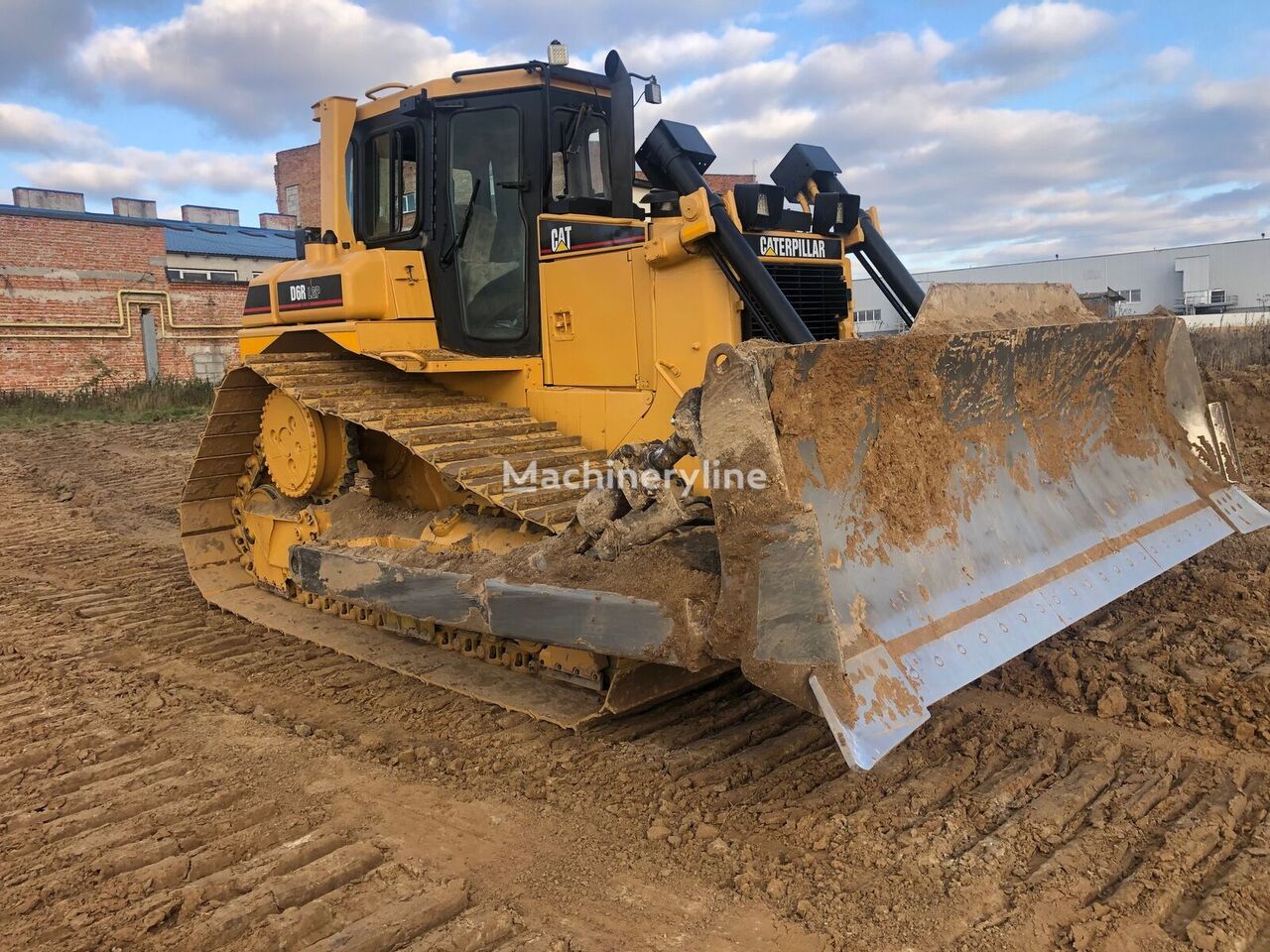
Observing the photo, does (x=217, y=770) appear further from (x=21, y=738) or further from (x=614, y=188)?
(x=614, y=188)

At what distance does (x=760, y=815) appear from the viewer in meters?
3.18

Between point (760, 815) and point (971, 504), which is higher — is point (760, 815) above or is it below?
below

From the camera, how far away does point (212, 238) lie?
2592cm

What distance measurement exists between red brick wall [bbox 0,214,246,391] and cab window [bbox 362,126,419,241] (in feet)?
51.2

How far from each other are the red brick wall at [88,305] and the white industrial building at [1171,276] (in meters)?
20.5

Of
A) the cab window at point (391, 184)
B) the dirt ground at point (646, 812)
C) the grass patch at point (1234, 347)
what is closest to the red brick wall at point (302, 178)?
the grass patch at point (1234, 347)

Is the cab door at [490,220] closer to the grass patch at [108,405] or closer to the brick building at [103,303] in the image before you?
the grass patch at [108,405]

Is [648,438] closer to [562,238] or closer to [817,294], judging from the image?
[562,238]

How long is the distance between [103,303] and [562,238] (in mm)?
19421

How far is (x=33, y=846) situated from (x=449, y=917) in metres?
1.47

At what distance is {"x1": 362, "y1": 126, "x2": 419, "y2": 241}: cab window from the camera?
17.4ft

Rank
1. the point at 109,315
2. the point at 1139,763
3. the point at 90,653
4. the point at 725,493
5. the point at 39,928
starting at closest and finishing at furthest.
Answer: the point at 39,928 → the point at 725,493 → the point at 1139,763 → the point at 90,653 → the point at 109,315

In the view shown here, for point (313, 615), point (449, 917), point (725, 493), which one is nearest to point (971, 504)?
point (725, 493)

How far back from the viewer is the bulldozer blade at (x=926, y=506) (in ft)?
9.18
